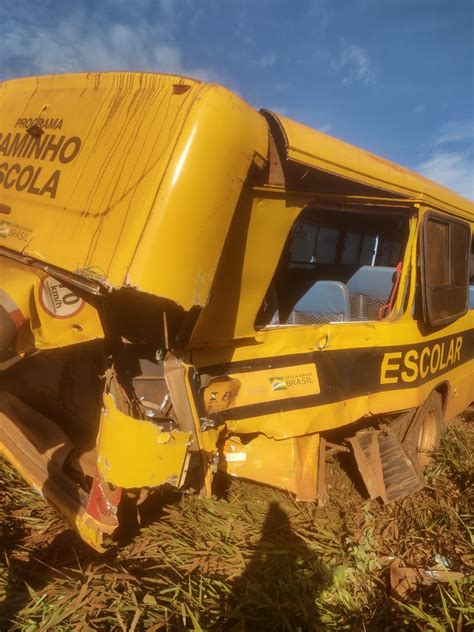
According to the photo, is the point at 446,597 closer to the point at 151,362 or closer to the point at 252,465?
the point at 252,465

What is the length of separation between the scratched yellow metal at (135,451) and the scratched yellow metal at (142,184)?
24.7 inches

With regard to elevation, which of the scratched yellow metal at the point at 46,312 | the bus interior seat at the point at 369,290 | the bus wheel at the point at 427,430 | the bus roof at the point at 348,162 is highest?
the bus roof at the point at 348,162

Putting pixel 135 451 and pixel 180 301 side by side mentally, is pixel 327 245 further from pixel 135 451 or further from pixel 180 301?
pixel 135 451

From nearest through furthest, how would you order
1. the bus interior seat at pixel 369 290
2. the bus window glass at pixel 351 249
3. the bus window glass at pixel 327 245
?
the bus interior seat at pixel 369 290 < the bus window glass at pixel 327 245 < the bus window glass at pixel 351 249

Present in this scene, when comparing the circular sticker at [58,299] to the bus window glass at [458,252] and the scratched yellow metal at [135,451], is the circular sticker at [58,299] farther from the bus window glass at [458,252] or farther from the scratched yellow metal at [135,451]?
the bus window glass at [458,252]

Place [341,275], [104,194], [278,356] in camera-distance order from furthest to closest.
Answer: [341,275]
[278,356]
[104,194]

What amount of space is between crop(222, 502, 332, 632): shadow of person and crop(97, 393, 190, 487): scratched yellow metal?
866mm

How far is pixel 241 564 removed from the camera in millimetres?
2670

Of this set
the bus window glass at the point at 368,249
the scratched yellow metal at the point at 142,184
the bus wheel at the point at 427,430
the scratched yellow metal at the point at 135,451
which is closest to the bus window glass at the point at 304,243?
the bus window glass at the point at 368,249

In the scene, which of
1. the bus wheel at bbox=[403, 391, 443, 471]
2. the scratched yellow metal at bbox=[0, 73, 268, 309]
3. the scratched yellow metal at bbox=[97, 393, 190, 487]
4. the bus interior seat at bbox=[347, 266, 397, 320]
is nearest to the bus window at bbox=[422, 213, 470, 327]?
the bus interior seat at bbox=[347, 266, 397, 320]

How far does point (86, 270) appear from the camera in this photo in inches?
74.8

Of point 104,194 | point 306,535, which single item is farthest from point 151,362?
point 306,535

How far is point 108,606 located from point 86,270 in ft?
5.50

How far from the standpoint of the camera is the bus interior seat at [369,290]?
383cm
